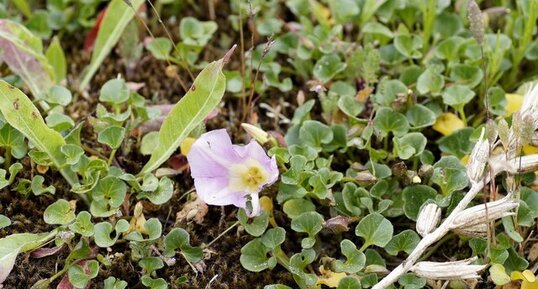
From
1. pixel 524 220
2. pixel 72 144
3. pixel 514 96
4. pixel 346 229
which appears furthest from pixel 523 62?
pixel 72 144

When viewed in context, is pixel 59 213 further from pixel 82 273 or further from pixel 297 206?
pixel 297 206

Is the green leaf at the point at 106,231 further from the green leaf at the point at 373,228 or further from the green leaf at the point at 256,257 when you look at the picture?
the green leaf at the point at 373,228

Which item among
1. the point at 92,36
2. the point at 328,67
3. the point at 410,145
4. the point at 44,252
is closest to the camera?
the point at 44,252

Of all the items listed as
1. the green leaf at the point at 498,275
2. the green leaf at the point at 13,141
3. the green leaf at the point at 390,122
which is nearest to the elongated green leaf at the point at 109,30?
the green leaf at the point at 13,141

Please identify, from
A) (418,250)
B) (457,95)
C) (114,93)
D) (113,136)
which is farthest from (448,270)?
(114,93)

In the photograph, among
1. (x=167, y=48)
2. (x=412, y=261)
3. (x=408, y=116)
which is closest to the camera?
(x=412, y=261)

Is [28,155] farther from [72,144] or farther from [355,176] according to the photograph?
[355,176]
